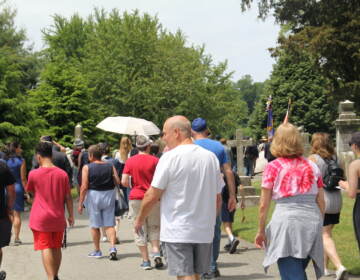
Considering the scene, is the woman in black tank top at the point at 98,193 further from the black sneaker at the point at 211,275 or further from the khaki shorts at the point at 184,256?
the khaki shorts at the point at 184,256

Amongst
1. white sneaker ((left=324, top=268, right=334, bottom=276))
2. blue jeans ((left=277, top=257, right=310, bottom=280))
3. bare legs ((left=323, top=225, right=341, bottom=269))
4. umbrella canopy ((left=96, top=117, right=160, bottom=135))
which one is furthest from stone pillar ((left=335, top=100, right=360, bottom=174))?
blue jeans ((left=277, top=257, right=310, bottom=280))

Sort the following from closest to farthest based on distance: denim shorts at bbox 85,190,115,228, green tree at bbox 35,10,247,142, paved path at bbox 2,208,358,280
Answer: paved path at bbox 2,208,358,280 < denim shorts at bbox 85,190,115,228 < green tree at bbox 35,10,247,142

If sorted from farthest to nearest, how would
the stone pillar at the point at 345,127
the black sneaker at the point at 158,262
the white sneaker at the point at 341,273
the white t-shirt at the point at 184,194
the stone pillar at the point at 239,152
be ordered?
1. the stone pillar at the point at 345,127
2. the stone pillar at the point at 239,152
3. the black sneaker at the point at 158,262
4. the white sneaker at the point at 341,273
5. the white t-shirt at the point at 184,194

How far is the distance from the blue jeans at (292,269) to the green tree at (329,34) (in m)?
24.5

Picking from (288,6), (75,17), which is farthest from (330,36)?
(75,17)

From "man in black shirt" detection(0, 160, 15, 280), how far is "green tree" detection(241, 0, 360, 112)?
22.9 metres

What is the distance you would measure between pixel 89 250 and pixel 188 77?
40.3 metres

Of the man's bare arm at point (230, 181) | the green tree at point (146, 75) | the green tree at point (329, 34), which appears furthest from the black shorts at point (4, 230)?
the green tree at point (146, 75)

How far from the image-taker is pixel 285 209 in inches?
243

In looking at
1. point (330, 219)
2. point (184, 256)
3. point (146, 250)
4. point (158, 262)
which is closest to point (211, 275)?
point (158, 262)

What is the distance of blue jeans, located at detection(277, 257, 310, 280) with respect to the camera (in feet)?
20.2

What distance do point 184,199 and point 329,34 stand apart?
25.0 m

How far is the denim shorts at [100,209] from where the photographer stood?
37.1 feet

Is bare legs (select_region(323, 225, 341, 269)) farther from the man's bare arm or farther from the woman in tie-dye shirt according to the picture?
→ the woman in tie-dye shirt
